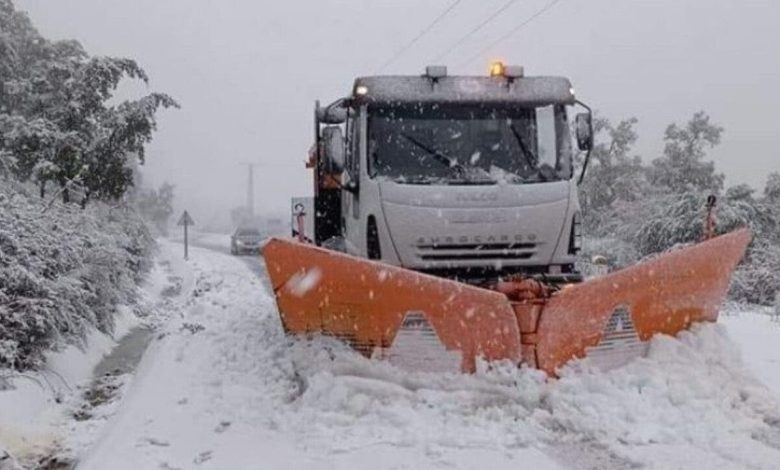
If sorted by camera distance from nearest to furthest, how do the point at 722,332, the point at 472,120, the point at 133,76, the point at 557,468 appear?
the point at 557,468 → the point at 722,332 → the point at 472,120 → the point at 133,76

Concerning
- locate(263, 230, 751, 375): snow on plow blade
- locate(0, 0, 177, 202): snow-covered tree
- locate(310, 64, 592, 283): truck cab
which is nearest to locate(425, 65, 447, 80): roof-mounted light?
locate(310, 64, 592, 283): truck cab

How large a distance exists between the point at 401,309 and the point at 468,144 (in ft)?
7.39

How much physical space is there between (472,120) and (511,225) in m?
1.10

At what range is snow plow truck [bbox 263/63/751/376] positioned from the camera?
5438mm

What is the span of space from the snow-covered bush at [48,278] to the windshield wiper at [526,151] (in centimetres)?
474

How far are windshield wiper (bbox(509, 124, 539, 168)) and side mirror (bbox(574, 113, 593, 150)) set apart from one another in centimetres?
53

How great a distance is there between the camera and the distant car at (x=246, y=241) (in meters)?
34.0

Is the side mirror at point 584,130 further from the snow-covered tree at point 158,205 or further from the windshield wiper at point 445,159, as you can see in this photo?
the snow-covered tree at point 158,205

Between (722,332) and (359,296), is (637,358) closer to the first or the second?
(722,332)

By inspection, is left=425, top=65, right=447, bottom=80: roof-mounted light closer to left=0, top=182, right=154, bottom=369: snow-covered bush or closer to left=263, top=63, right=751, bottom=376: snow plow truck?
left=263, top=63, right=751, bottom=376: snow plow truck

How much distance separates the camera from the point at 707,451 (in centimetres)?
445

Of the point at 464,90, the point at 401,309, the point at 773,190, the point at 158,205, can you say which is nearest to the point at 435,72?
the point at 464,90

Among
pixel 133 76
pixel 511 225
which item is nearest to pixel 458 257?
pixel 511 225

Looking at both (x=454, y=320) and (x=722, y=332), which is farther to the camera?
(x=722, y=332)
